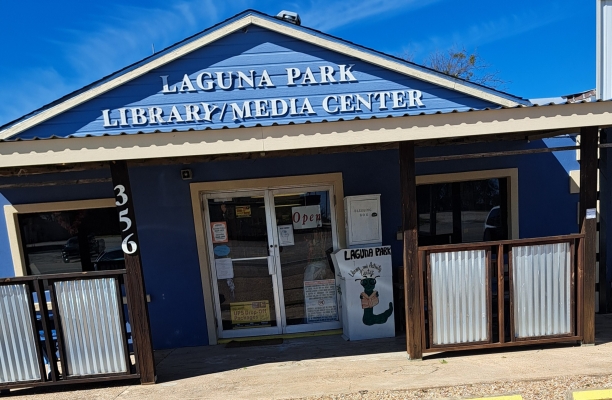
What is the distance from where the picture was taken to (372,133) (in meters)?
3.14

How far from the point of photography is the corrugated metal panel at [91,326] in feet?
11.3

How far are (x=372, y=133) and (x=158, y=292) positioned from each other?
364 centimetres

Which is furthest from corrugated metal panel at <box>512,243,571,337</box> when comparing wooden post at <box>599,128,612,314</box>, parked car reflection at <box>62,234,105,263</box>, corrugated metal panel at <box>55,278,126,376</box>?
parked car reflection at <box>62,234,105,263</box>

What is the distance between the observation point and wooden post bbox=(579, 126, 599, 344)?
11.5ft

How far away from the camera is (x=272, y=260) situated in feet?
15.9

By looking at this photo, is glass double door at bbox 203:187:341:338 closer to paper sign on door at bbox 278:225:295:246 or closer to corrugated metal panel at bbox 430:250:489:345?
paper sign on door at bbox 278:225:295:246

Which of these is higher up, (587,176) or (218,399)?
(587,176)

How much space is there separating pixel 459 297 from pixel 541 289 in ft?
2.90

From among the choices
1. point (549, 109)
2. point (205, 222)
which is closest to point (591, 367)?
point (549, 109)

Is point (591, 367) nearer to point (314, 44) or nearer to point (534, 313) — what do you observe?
point (534, 313)

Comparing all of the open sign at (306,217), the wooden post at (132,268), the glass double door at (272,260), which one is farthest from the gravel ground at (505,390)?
the open sign at (306,217)

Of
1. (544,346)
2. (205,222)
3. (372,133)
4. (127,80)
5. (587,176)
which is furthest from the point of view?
(205,222)

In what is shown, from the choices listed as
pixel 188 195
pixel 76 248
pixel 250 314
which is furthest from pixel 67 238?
pixel 250 314

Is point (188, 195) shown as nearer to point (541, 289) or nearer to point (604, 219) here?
point (541, 289)
